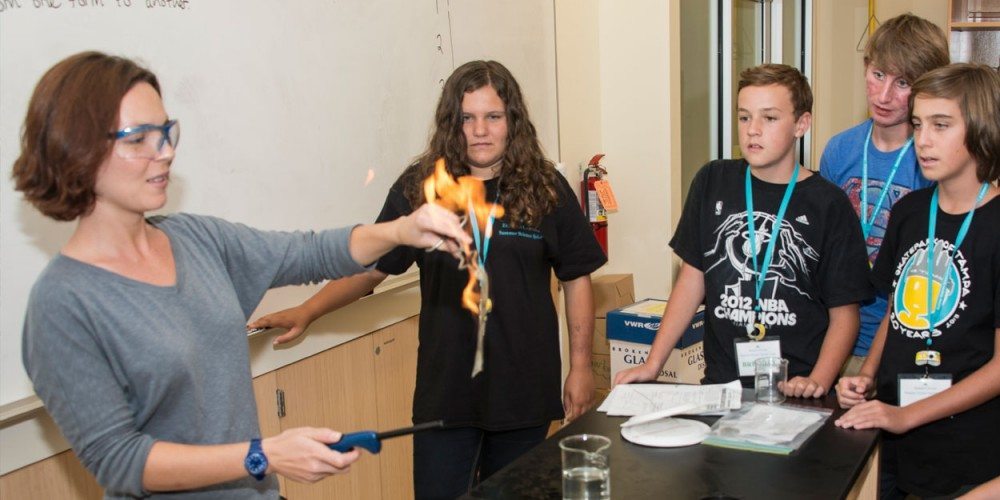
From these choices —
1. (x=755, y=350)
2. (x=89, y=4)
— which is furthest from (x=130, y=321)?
(x=755, y=350)

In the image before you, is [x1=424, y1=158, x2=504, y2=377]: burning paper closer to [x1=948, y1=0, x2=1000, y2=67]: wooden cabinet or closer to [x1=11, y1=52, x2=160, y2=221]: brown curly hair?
[x1=11, y1=52, x2=160, y2=221]: brown curly hair

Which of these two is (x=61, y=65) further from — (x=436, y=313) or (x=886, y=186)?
(x=886, y=186)

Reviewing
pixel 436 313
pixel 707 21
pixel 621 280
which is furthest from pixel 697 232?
pixel 707 21

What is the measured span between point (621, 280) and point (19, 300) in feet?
11.0

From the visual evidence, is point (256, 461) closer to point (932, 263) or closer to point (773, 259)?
point (773, 259)

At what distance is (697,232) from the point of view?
2.50 m

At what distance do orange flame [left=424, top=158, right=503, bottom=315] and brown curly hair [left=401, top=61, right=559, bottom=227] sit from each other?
3 centimetres

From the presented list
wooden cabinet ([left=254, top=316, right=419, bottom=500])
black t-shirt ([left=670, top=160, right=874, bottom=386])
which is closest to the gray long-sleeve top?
wooden cabinet ([left=254, top=316, right=419, bottom=500])

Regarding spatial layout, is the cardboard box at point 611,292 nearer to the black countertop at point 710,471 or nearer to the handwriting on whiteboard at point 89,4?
the black countertop at point 710,471

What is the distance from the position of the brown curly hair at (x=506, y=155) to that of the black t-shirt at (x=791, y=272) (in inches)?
20.2

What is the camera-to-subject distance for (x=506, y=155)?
8.13ft

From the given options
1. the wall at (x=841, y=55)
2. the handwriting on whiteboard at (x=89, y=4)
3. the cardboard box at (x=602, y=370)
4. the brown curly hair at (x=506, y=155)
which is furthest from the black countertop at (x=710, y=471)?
the wall at (x=841, y=55)

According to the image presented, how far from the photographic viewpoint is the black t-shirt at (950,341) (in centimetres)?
208

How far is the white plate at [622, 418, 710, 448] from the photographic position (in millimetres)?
1906
